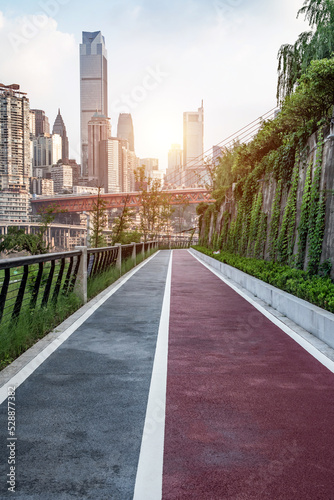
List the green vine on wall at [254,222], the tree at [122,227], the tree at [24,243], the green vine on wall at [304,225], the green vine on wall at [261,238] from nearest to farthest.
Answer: the green vine on wall at [304,225]
the green vine on wall at [261,238]
the green vine on wall at [254,222]
the tree at [24,243]
the tree at [122,227]

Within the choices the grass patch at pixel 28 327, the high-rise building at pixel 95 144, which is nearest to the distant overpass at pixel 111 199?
the high-rise building at pixel 95 144

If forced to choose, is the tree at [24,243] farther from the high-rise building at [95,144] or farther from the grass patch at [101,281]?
the high-rise building at [95,144]

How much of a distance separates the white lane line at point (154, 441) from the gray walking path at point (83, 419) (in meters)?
0.06

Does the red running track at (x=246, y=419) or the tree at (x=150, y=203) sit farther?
the tree at (x=150, y=203)

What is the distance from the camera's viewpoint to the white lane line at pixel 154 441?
9.23ft

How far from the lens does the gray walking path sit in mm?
2898

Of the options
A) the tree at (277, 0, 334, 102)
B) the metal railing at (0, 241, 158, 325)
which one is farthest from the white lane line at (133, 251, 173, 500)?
the tree at (277, 0, 334, 102)

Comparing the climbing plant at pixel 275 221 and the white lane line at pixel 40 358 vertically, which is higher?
the climbing plant at pixel 275 221

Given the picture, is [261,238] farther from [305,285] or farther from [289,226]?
[305,285]

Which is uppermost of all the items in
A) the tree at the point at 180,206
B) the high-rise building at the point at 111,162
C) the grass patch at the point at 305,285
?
the high-rise building at the point at 111,162

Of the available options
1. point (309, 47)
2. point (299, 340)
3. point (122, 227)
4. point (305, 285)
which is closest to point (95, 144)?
point (122, 227)

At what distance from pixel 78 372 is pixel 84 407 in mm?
1102

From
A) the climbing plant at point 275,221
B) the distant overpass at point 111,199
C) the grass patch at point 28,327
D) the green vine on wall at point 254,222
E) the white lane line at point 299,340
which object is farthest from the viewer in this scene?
the distant overpass at point 111,199

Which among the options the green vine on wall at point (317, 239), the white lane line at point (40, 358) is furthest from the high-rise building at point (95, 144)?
the white lane line at point (40, 358)
